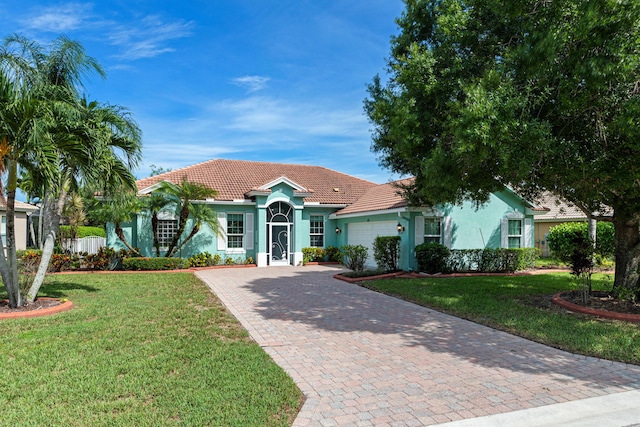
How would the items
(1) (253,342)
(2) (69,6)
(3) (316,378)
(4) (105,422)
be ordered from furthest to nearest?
1. (2) (69,6)
2. (1) (253,342)
3. (3) (316,378)
4. (4) (105,422)

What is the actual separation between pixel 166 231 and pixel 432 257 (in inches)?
529

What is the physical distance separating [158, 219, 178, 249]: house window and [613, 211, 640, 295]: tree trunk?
18.5m

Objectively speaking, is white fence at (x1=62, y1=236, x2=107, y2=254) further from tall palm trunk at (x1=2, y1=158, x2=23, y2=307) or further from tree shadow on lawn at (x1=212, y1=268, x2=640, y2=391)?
tall palm trunk at (x1=2, y1=158, x2=23, y2=307)

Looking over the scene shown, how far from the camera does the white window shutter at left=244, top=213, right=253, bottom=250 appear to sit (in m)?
22.0

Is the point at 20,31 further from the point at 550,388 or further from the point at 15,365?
the point at 550,388

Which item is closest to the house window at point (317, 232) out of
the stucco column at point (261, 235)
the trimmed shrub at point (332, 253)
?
the trimmed shrub at point (332, 253)

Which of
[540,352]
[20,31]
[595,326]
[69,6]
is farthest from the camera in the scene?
[69,6]

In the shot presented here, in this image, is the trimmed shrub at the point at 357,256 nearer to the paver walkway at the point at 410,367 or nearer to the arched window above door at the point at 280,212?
the arched window above door at the point at 280,212

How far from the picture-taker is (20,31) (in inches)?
381


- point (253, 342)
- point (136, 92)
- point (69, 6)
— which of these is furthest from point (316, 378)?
point (136, 92)

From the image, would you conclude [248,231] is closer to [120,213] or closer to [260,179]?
[260,179]

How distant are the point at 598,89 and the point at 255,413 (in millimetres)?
7868

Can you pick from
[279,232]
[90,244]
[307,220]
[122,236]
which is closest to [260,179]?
[307,220]

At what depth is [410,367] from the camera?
624 centimetres
